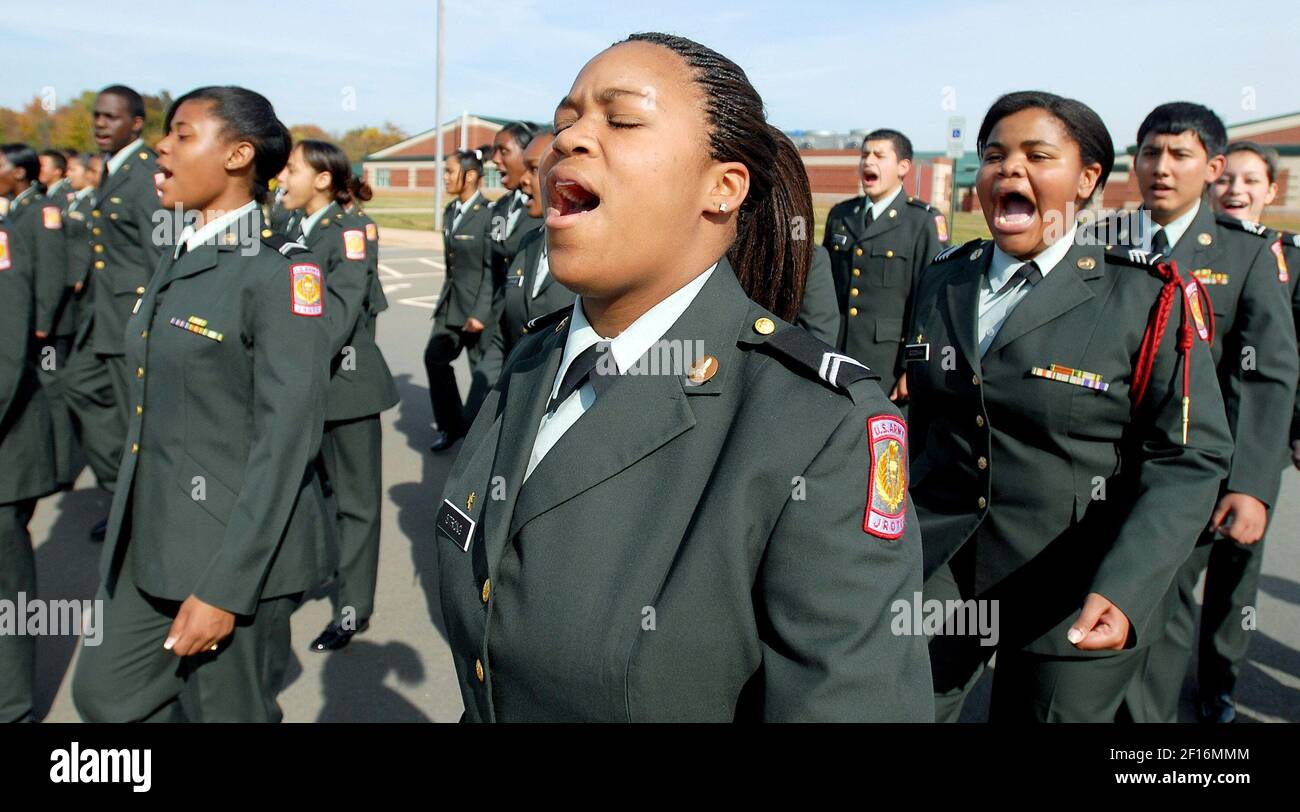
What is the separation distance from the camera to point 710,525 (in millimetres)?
1309

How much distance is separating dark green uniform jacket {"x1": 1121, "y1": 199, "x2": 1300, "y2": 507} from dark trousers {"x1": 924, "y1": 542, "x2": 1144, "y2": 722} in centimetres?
115

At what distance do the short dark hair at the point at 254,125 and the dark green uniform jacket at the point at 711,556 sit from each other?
200 centimetres

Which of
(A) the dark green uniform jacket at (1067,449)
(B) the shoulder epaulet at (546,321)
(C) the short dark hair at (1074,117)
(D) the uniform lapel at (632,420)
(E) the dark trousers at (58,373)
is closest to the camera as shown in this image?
(D) the uniform lapel at (632,420)

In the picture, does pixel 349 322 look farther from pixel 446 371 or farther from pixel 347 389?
pixel 446 371

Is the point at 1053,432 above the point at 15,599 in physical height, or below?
above

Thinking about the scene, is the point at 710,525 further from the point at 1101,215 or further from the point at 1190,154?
the point at 1190,154

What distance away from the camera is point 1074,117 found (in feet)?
9.10

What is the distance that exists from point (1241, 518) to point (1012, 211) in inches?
57.7

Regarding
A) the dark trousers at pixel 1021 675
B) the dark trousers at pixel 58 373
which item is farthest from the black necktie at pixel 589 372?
the dark trousers at pixel 58 373

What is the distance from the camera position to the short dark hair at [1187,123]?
4.00 meters

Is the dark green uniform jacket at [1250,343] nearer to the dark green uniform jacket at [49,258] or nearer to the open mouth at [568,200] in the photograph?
the open mouth at [568,200]

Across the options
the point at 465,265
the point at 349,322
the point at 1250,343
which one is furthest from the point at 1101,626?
the point at 465,265

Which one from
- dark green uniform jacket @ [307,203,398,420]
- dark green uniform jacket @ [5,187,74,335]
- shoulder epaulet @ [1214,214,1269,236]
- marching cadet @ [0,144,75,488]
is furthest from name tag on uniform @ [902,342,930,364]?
dark green uniform jacket @ [5,187,74,335]
